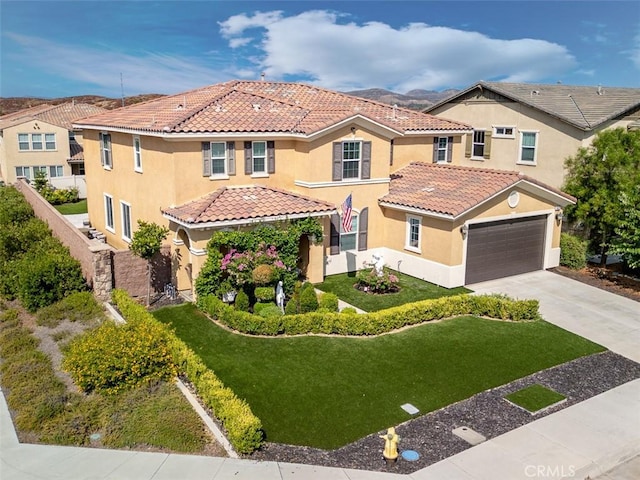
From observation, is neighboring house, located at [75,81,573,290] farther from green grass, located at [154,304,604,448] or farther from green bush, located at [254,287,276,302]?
green grass, located at [154,304,604,448]

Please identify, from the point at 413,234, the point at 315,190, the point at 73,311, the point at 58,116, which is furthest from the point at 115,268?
the point at 58,116

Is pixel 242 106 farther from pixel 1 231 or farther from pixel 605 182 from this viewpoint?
pixel 605 182

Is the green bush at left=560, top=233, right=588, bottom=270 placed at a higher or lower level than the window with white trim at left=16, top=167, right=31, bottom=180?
lower

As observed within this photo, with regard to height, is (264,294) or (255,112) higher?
(255,112)

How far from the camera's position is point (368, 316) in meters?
15.9

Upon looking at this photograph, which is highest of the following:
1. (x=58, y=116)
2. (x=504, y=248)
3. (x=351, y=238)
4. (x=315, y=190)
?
(x=58, y=116)

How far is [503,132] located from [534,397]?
19.3m

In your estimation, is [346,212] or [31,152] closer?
[346,212]

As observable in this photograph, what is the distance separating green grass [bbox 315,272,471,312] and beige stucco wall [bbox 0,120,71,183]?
30461 millimetres

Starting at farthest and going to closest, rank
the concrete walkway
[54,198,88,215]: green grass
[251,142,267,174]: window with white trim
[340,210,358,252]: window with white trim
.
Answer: [54,198,88,215]: green grass, [340,210,358,252]: window with white trim, [251,142,267,174]: window with white trim, the concrete walkway

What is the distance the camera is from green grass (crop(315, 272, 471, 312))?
1852 centimetres

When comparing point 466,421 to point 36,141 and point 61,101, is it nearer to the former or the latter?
point 36,141

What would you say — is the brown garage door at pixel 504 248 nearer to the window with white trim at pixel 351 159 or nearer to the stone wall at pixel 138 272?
the window with white trim at pixel 351 159

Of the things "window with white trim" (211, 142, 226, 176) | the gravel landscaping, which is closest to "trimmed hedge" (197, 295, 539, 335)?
the gravel landscaping
